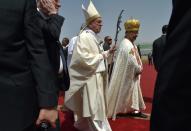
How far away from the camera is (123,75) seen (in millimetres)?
6461

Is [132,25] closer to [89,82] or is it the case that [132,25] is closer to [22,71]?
[89,82]

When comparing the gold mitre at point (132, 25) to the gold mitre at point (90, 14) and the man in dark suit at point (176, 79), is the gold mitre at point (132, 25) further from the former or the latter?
the man in dark suit at point (176, 79)

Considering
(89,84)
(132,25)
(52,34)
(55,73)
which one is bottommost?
(89,84)

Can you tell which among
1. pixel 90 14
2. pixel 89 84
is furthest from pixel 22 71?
pixel 90 14

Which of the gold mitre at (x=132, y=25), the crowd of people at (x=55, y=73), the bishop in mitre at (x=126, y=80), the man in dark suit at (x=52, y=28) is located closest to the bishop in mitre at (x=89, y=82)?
the crowd of people at (x=55, y=73)

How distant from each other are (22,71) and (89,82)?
10.1ft

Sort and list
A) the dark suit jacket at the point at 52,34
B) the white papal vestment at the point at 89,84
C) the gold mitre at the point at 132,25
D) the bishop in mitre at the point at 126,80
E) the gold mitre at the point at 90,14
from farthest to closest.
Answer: the gold mitre at the point at 132,25 → the bishop in mitre at the point at 126,80 → the gold mitre at the point at 90,14 → the white papal vestment at the point at 89,84 → the dark suit jacket at the point at 52,34

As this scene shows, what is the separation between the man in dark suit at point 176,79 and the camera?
93 centimetres

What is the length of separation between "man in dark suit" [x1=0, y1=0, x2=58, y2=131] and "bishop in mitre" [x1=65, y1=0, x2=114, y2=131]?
2.87 meters

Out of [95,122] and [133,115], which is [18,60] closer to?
[95,122]

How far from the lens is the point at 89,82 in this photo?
5121mm

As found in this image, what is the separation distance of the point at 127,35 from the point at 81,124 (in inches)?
77.9

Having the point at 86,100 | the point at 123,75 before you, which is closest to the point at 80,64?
the point at 86,100

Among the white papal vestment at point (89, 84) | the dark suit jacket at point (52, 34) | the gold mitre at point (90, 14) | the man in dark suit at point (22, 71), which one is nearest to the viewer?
the man in dark suit at point (22, 71)
